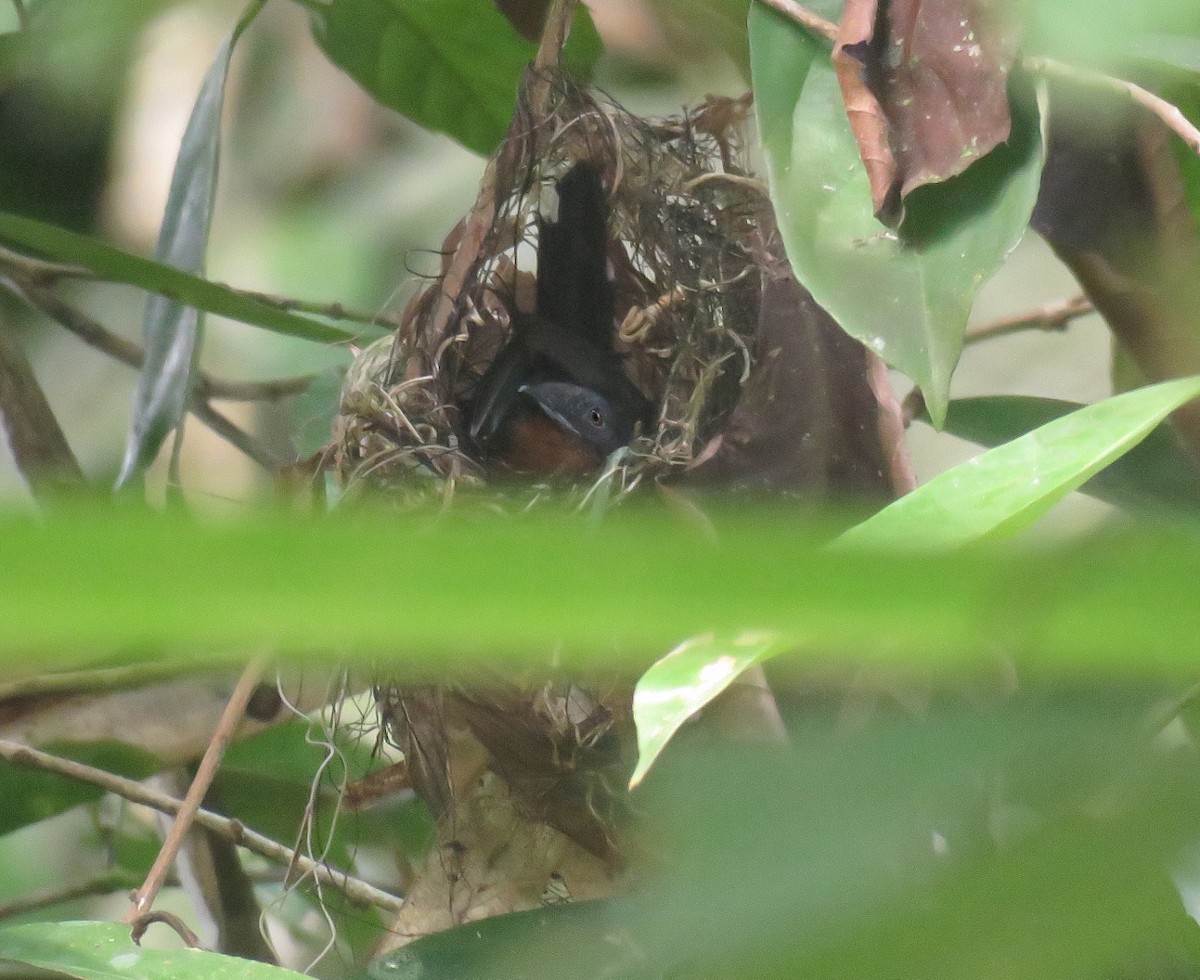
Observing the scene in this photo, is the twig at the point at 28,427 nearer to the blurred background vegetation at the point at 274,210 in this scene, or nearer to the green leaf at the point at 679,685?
the blurred background vegetation at the point at 274,210

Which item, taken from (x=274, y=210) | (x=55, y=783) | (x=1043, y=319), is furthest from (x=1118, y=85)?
(x=274, y=210)

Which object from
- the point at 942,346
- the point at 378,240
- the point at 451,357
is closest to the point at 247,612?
the point at 942,346

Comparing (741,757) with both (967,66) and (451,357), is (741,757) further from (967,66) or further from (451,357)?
(451,357)

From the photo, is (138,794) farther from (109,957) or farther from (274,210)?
(274,210)

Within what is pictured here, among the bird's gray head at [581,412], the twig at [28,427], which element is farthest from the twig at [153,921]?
the bird's gray head at [581,412]

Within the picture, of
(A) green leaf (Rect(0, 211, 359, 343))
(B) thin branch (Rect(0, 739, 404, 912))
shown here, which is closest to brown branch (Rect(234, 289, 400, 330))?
(A) green leaf (Rect(0, 211, 359, 343))
